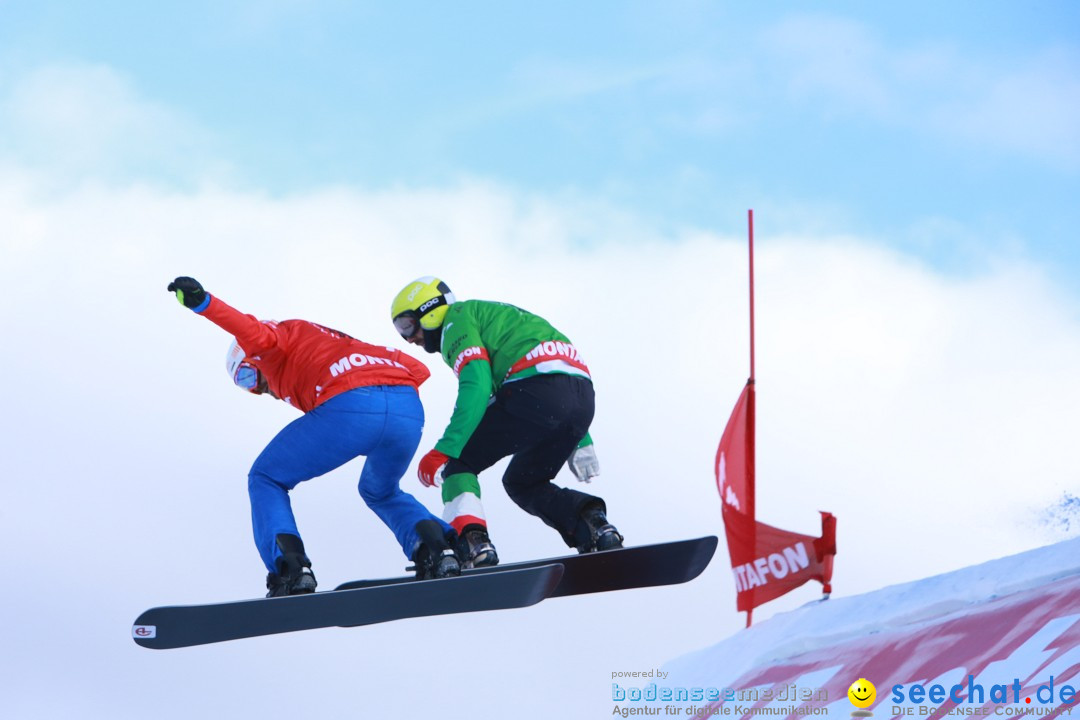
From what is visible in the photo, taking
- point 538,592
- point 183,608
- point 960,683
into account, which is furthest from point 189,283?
point 960,683

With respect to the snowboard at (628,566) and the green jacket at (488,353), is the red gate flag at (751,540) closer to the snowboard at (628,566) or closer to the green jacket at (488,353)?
the snowboard at (628,566)

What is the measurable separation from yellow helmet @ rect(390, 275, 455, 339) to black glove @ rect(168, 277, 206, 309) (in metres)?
1.30

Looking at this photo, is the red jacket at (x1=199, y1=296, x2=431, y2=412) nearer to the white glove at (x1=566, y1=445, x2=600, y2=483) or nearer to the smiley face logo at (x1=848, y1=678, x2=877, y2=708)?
the white glove at (x1=566, y1=445, x2=600, y2=483)

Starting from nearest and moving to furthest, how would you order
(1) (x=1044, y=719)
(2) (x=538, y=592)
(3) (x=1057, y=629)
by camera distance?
(1) (x=1044, y=719)
(3) (x=1057, y=629)
(2) (x=538, y=592)

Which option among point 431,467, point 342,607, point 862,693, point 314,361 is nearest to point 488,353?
point 431,467

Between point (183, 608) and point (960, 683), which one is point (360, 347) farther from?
point (960, 683)

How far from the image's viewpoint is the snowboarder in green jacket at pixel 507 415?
7.46 meters

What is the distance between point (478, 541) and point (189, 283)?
2.11 meters

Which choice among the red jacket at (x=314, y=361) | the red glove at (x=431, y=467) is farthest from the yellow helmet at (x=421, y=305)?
the red glove at (x=431, y=467)

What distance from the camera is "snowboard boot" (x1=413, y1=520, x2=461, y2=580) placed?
725cm

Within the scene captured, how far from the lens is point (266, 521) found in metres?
7.14

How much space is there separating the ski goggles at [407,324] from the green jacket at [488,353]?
0.60 feet

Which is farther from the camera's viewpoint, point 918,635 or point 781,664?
point 781,664

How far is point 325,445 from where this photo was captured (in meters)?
7.19
